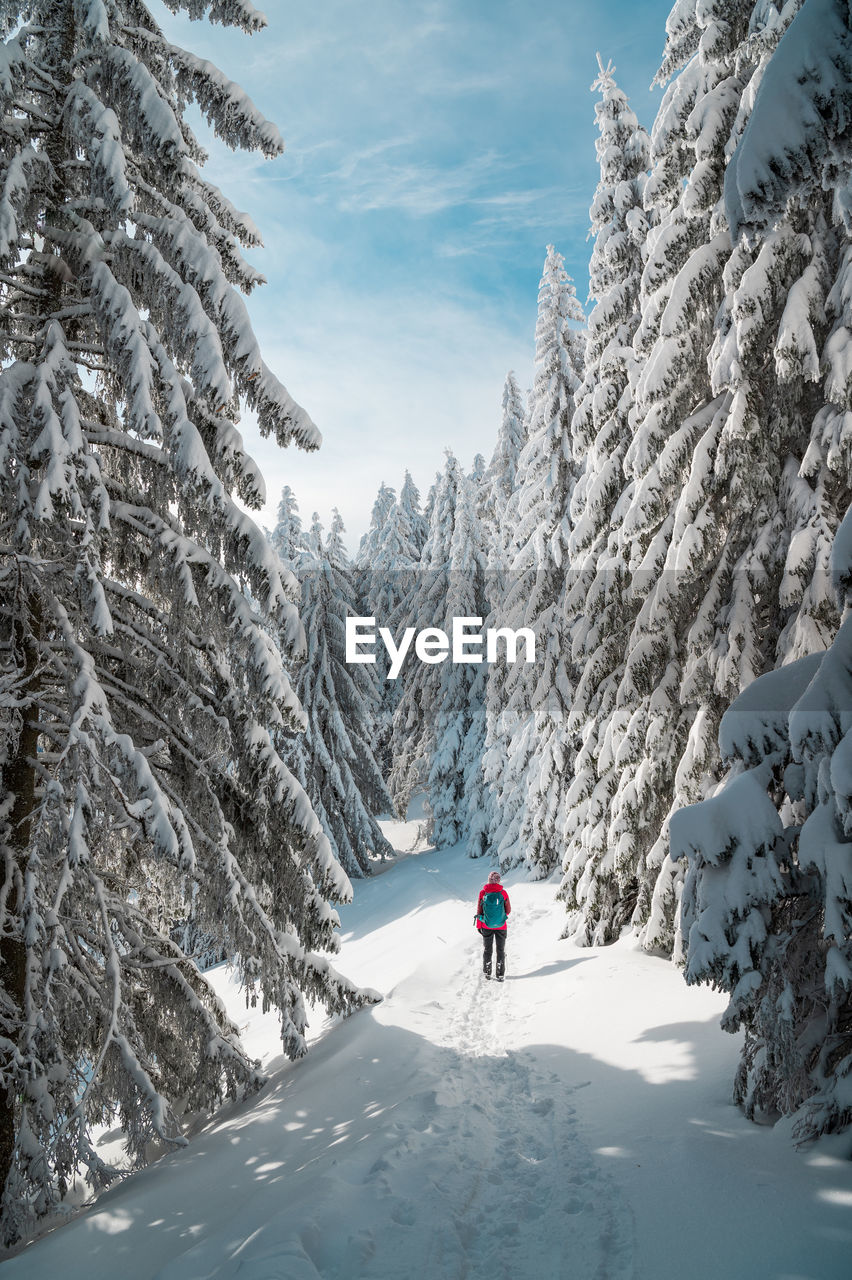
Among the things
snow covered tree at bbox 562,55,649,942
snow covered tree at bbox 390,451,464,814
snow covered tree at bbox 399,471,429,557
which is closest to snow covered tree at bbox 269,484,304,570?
snow covered tree at bbox 390,451,464,814

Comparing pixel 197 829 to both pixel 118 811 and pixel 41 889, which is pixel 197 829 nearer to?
pixel 118 811

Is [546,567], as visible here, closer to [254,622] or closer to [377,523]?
[254,622]

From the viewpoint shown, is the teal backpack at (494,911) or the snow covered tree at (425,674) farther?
the snow covered tree at (425,674)

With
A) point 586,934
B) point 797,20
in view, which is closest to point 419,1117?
point 586,934

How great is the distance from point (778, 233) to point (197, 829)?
8377 mm

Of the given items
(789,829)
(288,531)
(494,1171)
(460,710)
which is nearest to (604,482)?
(789,829)

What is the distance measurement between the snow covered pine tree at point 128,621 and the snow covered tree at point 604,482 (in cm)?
543

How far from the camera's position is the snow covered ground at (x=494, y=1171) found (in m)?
3.60

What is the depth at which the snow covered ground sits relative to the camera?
3602 mm

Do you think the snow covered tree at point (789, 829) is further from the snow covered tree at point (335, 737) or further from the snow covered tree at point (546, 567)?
the snow covered tree at point (335, 737)

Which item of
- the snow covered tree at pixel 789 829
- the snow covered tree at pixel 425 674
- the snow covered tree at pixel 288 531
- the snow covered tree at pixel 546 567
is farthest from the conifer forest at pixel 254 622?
the snow covered tree at pixel 288 531

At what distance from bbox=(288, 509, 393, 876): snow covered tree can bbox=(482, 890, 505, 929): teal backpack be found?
11192 mm

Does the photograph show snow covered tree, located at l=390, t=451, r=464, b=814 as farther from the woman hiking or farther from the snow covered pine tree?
the snow covered pine tree

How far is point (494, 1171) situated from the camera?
15.7ft
